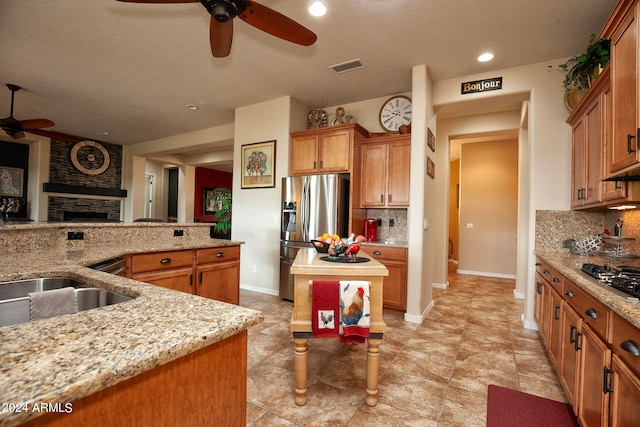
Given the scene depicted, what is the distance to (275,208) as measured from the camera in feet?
14.7

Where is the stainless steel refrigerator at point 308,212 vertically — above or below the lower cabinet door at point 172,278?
above

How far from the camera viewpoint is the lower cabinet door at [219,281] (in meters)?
2.96

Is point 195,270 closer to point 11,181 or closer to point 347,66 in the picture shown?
point 347,66

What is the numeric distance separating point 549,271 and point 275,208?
10.8 ft

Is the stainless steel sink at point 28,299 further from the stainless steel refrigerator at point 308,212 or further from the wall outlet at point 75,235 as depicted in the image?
the stainless steel refrigerator at point 308,212

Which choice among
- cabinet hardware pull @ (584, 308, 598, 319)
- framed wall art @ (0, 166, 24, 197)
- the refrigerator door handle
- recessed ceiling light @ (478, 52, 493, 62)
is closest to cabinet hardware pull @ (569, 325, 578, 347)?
cabinet hardware pull @ (584, 308, 598, 319)

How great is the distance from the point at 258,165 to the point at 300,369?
11.0 feet

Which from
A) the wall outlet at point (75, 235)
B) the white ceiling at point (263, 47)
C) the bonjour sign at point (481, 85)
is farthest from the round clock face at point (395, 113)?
the wall outlet at point (75, 235)

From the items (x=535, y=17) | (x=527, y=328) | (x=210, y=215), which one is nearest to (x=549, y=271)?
(x=527, y=328)

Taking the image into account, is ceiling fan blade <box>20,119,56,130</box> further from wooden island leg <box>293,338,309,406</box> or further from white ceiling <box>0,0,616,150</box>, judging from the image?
wooden island leg <box>293,338,309,406</box>

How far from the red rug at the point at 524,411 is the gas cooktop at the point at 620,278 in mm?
850

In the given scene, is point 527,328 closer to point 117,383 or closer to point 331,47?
point 331,47

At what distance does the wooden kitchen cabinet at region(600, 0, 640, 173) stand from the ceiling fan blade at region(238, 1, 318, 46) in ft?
5.84

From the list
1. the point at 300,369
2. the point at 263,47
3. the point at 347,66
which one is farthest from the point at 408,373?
the point at 263,47
